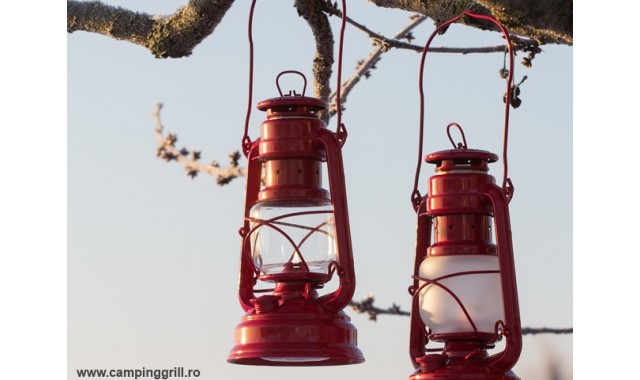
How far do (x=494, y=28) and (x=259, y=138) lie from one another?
716 mm

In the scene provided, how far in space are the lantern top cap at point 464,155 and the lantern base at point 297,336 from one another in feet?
1.24

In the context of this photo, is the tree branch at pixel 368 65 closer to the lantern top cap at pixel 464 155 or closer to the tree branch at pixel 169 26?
the tree branch at pixel 169 26

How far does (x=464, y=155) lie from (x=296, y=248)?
390 millimetres

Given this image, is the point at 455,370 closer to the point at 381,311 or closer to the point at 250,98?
the point at 250,98

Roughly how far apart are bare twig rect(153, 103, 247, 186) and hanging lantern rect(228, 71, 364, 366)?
1.58 m

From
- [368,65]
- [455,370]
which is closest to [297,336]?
[455,370]

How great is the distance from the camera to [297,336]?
273cm

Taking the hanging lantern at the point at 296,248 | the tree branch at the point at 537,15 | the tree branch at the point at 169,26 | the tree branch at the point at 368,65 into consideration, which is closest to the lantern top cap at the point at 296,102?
the hanging lantern at the point at 296,248

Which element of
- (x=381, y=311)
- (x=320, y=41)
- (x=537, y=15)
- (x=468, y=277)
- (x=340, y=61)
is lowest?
(x=468, y=277)

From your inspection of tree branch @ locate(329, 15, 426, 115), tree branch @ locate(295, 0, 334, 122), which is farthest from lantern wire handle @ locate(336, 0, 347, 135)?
tree branch @ locate(329, 15, 426, 115)

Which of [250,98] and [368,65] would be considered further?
[368,65]

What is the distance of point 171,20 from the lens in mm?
3533
